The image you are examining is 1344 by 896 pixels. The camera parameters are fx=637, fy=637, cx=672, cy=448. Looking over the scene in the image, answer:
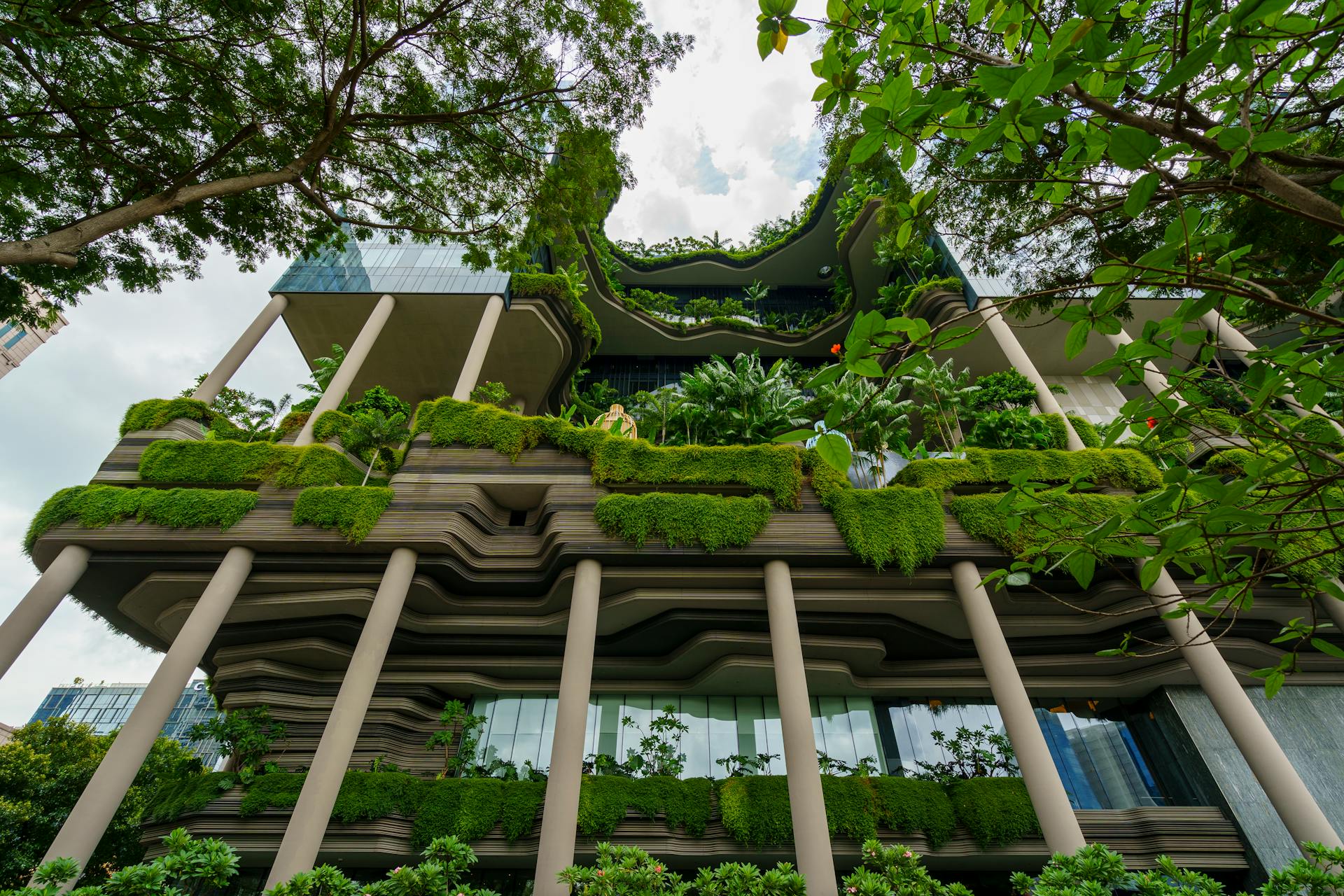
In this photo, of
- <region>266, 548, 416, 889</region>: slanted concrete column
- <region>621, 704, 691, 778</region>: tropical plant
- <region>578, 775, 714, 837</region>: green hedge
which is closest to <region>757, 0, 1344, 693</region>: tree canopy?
<region>578, 775, 714, 837</region>: green hedge

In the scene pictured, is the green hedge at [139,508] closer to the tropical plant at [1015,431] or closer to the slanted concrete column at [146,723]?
the slanted concrete column at [146,723]

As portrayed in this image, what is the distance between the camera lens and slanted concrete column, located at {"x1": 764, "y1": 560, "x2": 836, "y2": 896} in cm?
972

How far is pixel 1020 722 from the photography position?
10.9 m

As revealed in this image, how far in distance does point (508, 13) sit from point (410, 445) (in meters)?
9.00

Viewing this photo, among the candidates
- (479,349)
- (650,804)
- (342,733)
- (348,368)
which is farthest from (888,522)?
(348,368)

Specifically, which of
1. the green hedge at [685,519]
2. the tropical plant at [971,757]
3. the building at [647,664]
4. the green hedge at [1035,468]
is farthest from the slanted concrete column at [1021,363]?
the green hedge at [685,519]

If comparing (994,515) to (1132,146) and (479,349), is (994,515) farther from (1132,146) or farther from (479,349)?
(479,349)

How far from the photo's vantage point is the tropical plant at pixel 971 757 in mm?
14367

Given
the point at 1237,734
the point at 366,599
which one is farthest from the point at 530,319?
the point at 1237,734

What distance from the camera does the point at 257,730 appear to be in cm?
1332

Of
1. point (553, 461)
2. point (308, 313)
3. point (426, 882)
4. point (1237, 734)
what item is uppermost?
point (308, 313)

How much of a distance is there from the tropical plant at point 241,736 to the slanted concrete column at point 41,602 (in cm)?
336

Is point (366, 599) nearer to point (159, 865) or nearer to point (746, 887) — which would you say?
point (159, 865)

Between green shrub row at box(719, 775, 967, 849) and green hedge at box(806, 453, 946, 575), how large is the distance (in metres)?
4.44
